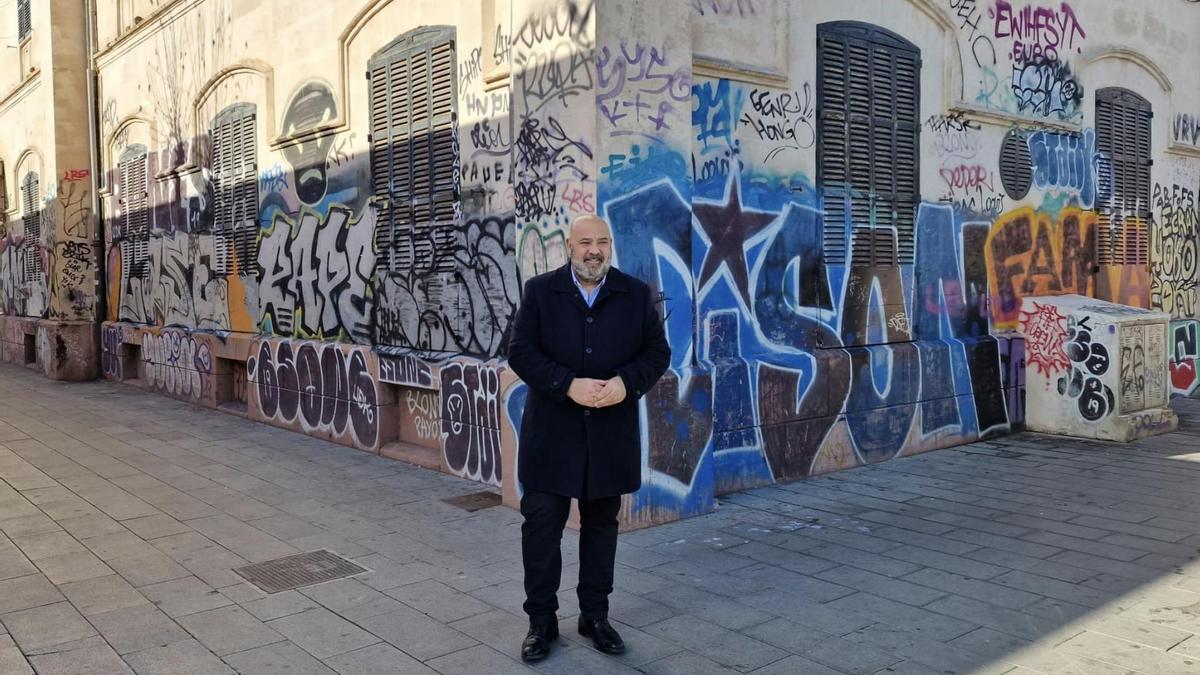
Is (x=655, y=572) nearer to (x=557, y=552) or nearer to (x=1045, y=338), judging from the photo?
(x=557, y=552)

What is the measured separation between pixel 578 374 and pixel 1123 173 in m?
9.21

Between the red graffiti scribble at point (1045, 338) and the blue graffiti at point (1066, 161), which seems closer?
the red graffiti scribble at point (1045, 338)

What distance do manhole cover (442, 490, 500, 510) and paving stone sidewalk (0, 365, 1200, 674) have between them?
0.42 feet

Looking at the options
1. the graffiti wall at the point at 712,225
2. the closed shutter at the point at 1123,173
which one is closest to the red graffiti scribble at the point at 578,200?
the graffiti wall at the point at 712,225

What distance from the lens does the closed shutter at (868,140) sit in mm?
7734

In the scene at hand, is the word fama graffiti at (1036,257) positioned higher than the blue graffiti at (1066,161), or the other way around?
the blue graffiti at (1066,161)

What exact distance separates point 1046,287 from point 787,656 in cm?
720

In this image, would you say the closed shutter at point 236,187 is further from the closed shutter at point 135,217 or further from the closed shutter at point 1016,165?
the closed shutter at point 1016,165

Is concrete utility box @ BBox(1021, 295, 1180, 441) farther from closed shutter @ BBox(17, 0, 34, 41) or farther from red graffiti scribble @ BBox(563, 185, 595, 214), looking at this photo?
closed shutter @ BBox(17, 0, 34, 41)

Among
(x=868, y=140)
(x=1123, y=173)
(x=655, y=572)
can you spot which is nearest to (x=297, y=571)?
(x=655, y=572)

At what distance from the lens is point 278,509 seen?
A: 6668 mm

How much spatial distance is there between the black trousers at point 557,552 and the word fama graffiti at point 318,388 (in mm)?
4674

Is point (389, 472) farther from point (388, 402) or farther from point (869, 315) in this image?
point (869, 315)

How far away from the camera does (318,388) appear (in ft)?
30.6
